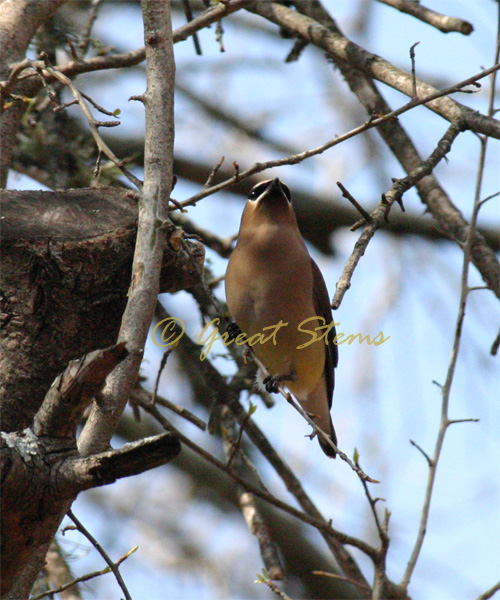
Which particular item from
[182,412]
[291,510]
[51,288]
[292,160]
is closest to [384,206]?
[292,160]

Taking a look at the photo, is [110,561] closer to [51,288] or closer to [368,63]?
[51,288]

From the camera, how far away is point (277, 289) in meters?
4.95

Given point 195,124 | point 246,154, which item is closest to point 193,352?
point 195,124

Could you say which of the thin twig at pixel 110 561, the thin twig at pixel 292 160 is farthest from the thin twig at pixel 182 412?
the thin twig at pixel 292 160

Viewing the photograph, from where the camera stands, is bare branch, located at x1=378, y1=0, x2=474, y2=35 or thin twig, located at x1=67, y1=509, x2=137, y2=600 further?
bare branch, located at x1=378, y1=0, x2=474, y2=35

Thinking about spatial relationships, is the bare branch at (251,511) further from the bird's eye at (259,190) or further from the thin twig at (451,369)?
the bird's eye at (259,190)

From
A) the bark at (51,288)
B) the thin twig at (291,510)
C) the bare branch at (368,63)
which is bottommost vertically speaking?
the thin twig at (291,510)

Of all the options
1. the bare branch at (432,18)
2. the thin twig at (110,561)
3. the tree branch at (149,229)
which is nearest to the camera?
the tree branch at (149,229)

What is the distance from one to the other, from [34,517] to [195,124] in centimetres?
833

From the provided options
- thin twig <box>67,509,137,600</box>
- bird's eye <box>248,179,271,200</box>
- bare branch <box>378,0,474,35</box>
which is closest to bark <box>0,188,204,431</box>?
thin twig <box>67,509,137,600</box>

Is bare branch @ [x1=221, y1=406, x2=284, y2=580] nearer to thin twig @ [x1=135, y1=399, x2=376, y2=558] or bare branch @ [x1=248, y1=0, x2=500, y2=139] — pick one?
thin twig @ [x1=135, y1=399, x2=376, y2=558]

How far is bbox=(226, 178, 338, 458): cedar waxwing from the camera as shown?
4.96m

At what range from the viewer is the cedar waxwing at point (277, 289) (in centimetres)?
496

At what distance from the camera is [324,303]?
17.9ft
